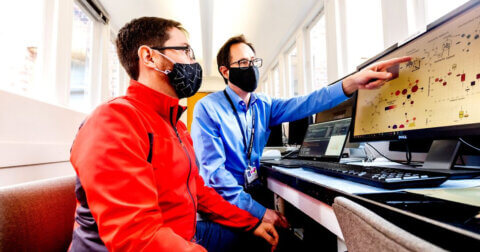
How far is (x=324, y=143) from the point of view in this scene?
1396mm

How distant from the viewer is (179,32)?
1106 millimetres

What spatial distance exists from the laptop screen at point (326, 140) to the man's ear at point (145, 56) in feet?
3.10

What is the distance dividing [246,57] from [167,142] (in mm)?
1011

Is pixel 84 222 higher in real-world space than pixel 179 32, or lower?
lower

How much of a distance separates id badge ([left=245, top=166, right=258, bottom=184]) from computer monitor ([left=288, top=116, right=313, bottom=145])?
0.95 m

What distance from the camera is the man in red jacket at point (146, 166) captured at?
583mm

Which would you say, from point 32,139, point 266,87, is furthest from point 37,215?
point 266,87

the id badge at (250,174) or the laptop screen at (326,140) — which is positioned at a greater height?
the laptop screen at (326,140)

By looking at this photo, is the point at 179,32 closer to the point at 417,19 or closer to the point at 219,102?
the point at 219,102

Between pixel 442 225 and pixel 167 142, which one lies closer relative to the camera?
pixel 442 225

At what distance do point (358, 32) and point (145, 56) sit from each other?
2208 mm

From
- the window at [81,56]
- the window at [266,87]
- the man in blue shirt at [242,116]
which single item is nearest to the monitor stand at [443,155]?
the man in blue shirt at [242,116]

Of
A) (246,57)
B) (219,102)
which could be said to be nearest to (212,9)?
(246,57)

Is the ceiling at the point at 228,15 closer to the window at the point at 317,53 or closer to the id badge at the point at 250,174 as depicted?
the window at the point at 317,53
